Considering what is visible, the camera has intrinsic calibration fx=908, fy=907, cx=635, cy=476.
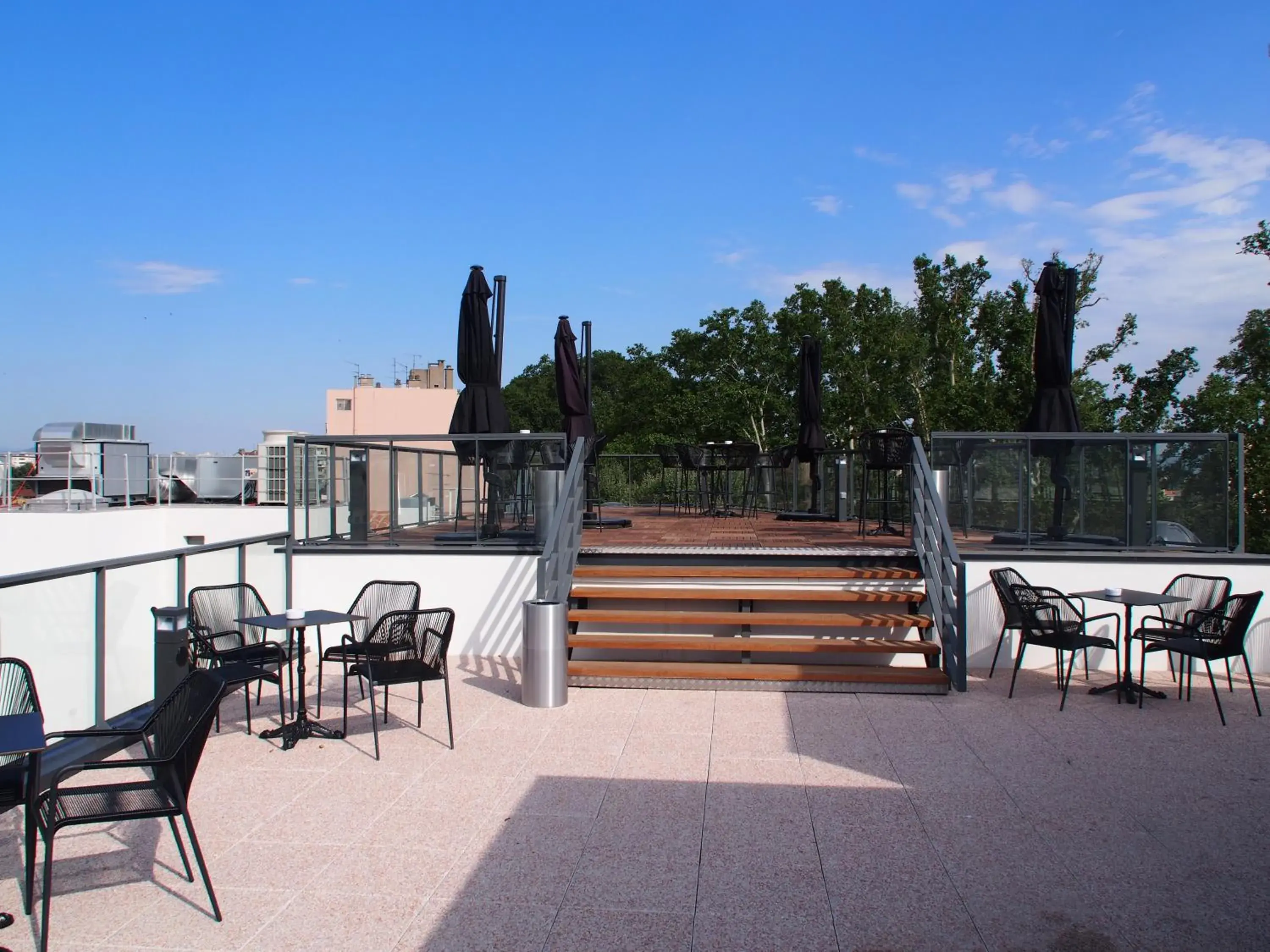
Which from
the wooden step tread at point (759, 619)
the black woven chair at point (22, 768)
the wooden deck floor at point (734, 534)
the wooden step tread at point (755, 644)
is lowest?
the wooden step tread at point (755, 644)

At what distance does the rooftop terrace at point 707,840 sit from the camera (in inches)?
124

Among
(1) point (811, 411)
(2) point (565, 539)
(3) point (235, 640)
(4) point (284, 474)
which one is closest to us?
(3) point (235, 640)

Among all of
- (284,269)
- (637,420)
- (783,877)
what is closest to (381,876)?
(783,877)

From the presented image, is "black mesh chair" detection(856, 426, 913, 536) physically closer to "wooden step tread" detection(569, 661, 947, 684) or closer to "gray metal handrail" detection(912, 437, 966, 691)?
"gray metal handrail" detection(912, 437, 966, 691)

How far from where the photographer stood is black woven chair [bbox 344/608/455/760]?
5219mm

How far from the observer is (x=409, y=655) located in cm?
567

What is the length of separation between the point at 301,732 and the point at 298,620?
712 mm

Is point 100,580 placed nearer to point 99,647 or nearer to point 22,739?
point 99,647

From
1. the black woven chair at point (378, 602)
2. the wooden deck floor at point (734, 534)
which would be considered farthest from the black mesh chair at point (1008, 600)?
the black woven chair at point (378, 602)

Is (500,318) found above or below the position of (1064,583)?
above

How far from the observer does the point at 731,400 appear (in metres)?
35.8

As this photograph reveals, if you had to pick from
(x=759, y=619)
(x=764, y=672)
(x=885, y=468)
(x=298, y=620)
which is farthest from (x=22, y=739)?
(x=885, y=468)

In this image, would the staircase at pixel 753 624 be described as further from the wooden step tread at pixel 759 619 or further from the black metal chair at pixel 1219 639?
the black metal chair at pixel 1219 639

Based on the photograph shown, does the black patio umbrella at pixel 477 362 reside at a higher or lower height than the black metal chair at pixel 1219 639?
higher
